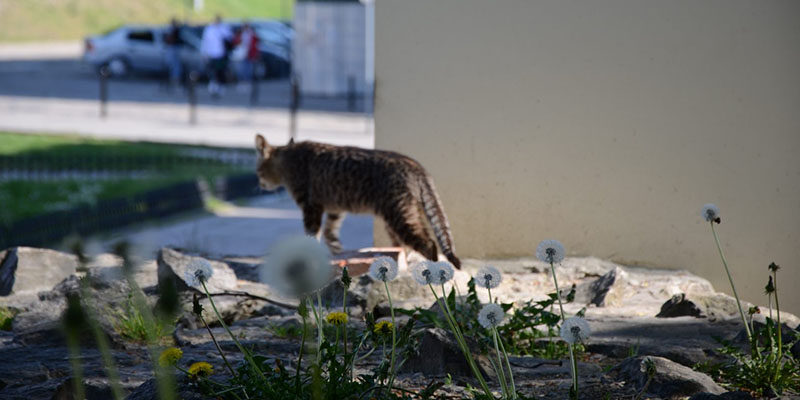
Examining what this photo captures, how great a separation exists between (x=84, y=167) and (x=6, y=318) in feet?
28.9

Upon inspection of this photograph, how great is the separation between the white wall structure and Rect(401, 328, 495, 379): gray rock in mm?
23279

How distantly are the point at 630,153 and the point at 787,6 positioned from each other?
1529 millimetres

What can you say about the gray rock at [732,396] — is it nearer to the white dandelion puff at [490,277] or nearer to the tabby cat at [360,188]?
the white dandelion puff at [490,277]

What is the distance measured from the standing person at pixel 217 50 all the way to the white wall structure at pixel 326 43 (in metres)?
2.04

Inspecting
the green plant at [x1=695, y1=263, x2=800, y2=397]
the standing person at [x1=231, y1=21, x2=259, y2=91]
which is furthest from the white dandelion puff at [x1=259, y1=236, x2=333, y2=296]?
the standing person at [x1=231, y1=21, x2=259, y2=91]

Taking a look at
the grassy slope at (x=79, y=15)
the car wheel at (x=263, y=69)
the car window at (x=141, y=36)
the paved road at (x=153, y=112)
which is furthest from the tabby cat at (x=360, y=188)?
the grassy slope at (x=79, y=15)

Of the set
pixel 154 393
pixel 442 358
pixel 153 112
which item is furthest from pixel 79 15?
pixel 154 393

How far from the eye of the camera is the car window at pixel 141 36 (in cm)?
3084

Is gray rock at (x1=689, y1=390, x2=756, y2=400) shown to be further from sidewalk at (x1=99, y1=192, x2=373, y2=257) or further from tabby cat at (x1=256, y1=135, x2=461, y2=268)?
sidewalk at (x1=99, y1=192, x2=373, y2=257)

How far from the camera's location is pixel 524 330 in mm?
5027

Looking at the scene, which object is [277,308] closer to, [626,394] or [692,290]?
[626,394]

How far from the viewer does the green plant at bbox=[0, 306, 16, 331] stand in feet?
17.5

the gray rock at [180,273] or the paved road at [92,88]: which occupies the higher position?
the paved road at [92,88]

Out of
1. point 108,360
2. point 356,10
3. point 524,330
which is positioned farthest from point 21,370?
point 356,10
